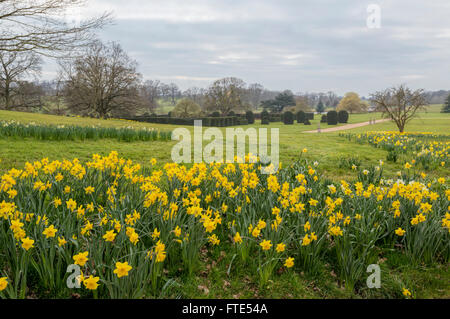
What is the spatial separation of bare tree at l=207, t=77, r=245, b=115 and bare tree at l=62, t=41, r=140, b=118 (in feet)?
63.5

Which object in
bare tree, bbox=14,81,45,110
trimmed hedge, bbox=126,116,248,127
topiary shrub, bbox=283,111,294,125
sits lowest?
trimmed hedge, bbox=126,116,248,127

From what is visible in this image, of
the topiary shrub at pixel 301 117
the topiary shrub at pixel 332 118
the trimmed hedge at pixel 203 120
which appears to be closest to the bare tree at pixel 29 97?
the trimmed hedge at pixel 203 120

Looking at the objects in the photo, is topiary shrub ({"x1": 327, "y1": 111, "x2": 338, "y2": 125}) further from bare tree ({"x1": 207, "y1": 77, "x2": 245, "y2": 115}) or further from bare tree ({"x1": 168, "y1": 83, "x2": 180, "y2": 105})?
bare tree ({"x1": 168, "y1": 83, "x2": 180, "y2": 105})

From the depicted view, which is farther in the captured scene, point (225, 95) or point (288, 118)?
point (225, 95)

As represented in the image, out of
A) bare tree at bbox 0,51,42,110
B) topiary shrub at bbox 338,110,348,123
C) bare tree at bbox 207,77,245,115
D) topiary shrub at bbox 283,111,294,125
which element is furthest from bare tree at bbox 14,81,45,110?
topiary shrub at bbox 338,110,348,123

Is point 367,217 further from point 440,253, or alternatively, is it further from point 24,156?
point 24,156

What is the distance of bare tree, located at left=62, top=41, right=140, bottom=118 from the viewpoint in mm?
28828

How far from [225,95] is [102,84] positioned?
23839 millimetres

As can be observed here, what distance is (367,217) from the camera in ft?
9.77

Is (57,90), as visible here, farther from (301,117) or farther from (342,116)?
(342,116)

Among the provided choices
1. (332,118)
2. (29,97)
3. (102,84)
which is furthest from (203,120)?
(29,97)

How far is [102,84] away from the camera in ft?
96.7
